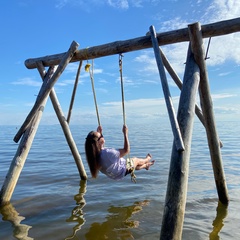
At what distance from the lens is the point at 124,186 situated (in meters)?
7.71

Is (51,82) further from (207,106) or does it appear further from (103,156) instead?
(207,106)

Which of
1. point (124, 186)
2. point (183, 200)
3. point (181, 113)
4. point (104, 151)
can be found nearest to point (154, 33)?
point (181, 113)

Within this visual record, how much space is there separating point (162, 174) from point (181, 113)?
5.33 meters

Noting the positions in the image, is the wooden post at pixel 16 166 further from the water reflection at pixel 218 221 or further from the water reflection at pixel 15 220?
the water reflection at pixel 218 221

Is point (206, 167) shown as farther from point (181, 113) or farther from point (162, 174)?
point (181, 113)

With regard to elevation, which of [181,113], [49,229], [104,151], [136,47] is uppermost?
[136,47]

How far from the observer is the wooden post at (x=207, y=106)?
462cm

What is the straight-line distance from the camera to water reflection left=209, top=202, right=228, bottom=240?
4707 mm

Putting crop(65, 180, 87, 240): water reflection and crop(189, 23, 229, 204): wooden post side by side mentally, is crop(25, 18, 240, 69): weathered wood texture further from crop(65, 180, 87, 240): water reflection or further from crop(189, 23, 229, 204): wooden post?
crop(65, 180, 87, 240): water reflection

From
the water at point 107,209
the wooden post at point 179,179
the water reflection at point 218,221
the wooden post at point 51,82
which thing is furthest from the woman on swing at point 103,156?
the water reflection at point 218,221

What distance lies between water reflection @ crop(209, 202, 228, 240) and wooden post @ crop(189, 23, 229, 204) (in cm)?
20

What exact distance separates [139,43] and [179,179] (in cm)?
277

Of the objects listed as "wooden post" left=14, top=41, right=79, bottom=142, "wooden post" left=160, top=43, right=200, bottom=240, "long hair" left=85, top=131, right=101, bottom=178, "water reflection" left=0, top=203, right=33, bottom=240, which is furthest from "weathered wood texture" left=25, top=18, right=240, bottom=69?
"water reflection" left=0, top=203, right=33, bottom=240

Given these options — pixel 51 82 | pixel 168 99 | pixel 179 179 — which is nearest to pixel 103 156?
pixel 168 99
